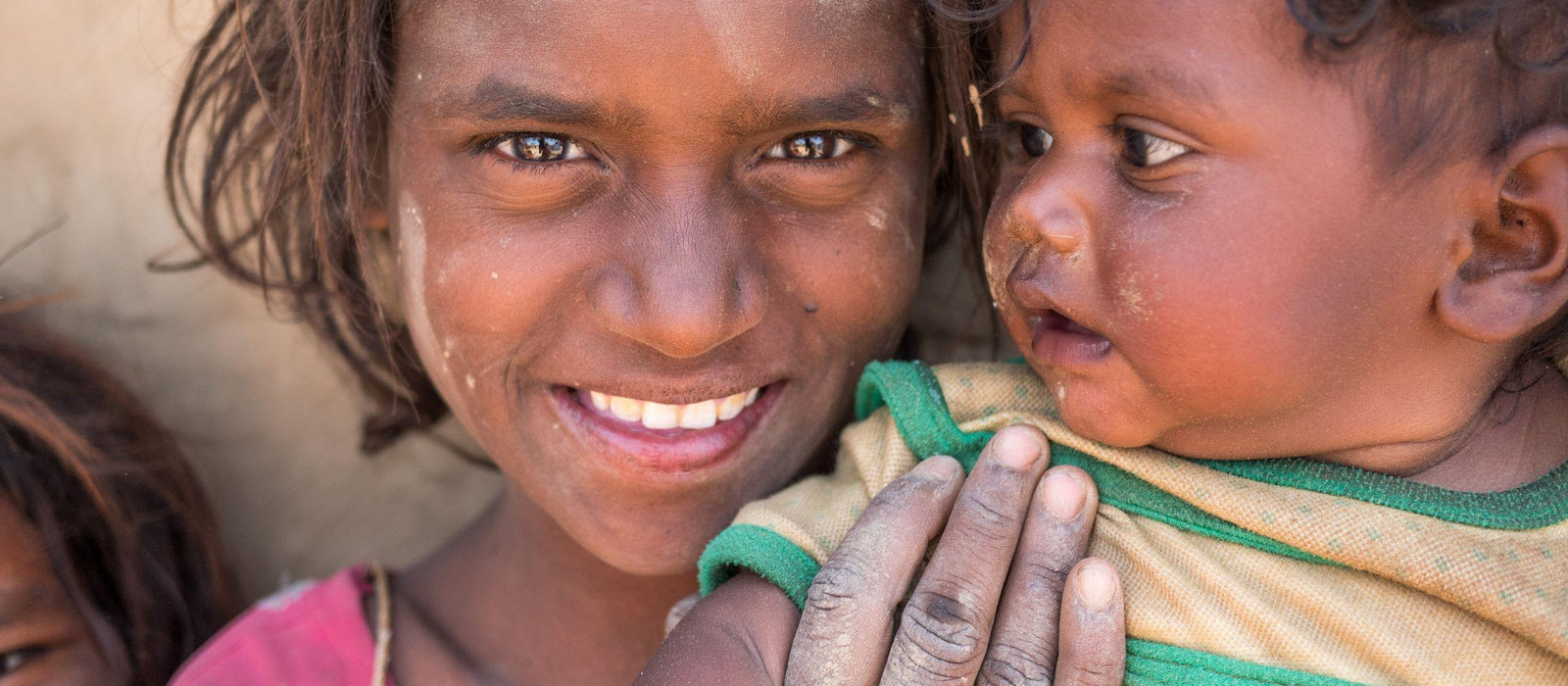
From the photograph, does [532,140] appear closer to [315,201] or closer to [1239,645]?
[315,201]

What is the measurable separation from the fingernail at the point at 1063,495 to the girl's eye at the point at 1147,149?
38cm

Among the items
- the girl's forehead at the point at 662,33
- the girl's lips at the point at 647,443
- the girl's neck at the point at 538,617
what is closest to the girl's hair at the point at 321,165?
the girl's forehead at the point at 662,33

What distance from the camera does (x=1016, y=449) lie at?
1.58 m

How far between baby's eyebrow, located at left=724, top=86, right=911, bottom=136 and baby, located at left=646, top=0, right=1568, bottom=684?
0.23 meters

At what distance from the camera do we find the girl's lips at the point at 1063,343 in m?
1.49

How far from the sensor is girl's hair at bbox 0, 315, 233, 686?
2.29 meters

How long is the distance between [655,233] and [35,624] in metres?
1.35

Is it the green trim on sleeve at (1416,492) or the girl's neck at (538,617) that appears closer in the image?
the green trim on sleeve at (1416,492)

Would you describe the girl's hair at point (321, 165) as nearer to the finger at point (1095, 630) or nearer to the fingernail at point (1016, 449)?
the fingernail at point (1016, 449)

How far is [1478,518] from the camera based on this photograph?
57.5 inches

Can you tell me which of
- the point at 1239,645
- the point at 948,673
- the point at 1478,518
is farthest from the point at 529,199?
the point at 1478,518

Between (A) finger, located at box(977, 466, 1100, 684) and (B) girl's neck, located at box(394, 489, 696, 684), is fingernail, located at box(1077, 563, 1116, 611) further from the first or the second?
(B) girl's neck, located at box(394, 489, 696, 684)

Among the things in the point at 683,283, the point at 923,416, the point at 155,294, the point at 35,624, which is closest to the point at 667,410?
the point at 683,283

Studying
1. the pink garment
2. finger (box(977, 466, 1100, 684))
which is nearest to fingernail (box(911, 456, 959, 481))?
finger (box(977, 466, 1100, 684))
